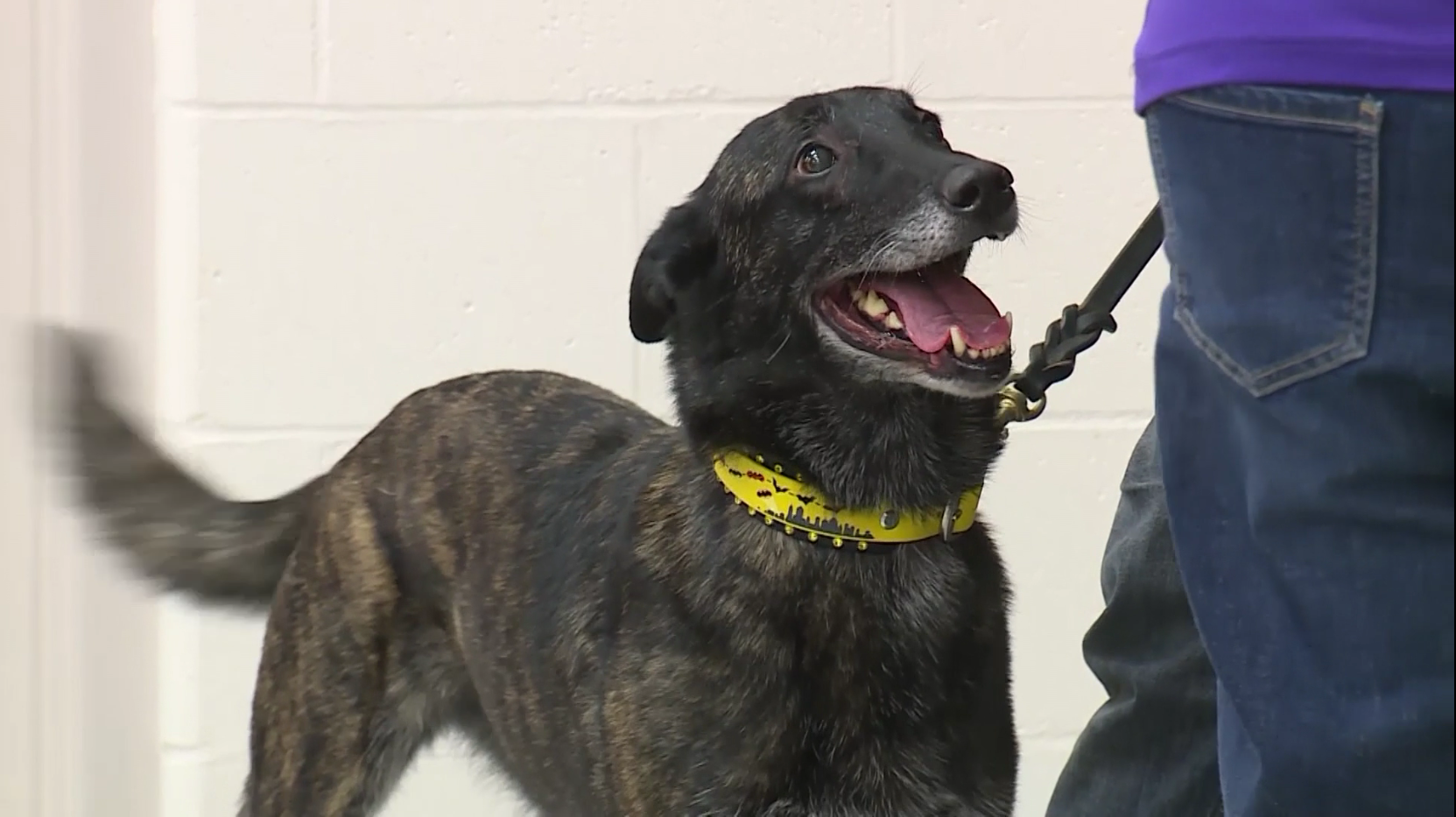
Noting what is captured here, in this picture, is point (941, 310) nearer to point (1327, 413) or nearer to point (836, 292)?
point (836, 292)

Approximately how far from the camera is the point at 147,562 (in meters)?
1.67

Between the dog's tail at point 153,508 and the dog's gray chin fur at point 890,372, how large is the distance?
29.2 inches

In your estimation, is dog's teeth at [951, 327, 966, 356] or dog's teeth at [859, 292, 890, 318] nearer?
dog's teeth at [951, 327, 966, 356]

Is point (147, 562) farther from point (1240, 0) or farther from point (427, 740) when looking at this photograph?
point (1240, 0)

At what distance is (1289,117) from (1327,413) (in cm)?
14

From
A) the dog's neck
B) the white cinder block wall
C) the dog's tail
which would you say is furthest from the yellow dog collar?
the white cinder block wall

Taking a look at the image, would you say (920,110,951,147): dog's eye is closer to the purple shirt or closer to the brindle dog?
the brindle dog

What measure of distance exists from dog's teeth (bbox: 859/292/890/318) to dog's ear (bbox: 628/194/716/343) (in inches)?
6.8

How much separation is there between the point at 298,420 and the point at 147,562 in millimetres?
454

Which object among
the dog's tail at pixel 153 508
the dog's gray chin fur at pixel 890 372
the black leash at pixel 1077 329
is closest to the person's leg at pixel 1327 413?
the dog's gray chin fur at pixel 890 372

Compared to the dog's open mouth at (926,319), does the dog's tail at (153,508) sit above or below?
below

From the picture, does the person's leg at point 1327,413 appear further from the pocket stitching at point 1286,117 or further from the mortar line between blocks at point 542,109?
the mortar line between blocks at point 542,109

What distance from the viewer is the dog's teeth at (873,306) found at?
1.27 metres

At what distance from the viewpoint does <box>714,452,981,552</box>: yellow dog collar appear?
127 centimetres
